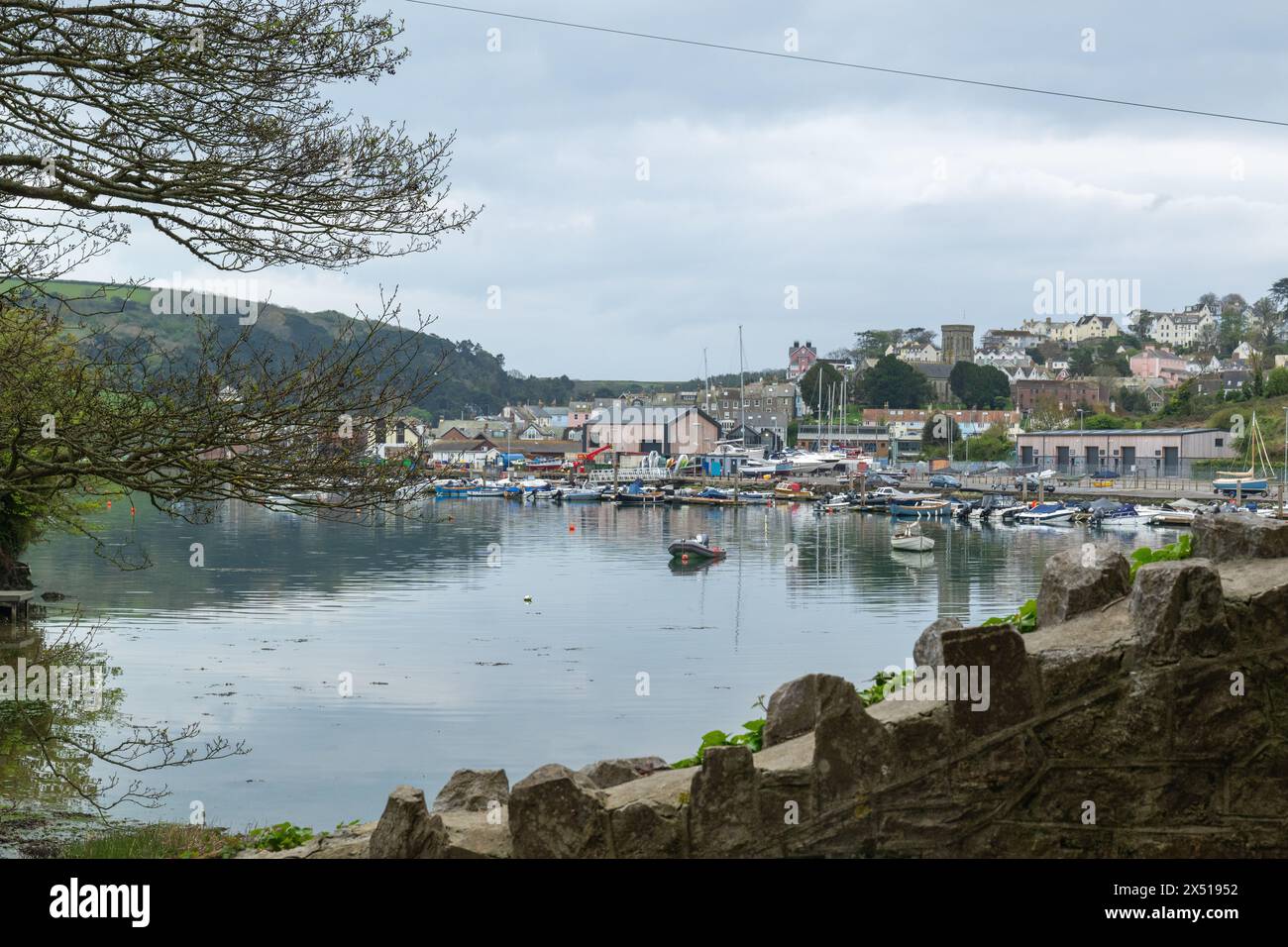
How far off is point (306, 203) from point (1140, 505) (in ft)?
302

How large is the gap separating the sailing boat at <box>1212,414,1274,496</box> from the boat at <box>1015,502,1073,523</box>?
11347 mm

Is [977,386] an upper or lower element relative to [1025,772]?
upper

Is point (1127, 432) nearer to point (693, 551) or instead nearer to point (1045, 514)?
point (1045, 514)

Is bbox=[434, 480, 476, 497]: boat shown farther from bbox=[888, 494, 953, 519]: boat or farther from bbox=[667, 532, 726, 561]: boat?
bbox=[667, 532, 726, 561]: boat

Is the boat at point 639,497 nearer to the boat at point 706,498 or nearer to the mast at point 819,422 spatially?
the boat at point 706,498

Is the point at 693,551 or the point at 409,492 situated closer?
the point at 409,492

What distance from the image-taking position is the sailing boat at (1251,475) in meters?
90.1

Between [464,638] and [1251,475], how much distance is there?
257ft

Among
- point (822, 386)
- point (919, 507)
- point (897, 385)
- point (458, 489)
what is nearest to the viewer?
point (919, 507)

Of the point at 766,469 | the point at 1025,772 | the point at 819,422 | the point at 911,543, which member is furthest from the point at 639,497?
the point at 1025,772

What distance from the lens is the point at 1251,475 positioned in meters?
96.9

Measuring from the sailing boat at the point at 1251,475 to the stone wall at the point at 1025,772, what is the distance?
89.0 metres

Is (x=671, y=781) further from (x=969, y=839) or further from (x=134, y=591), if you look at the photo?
(x=134, y=591)
